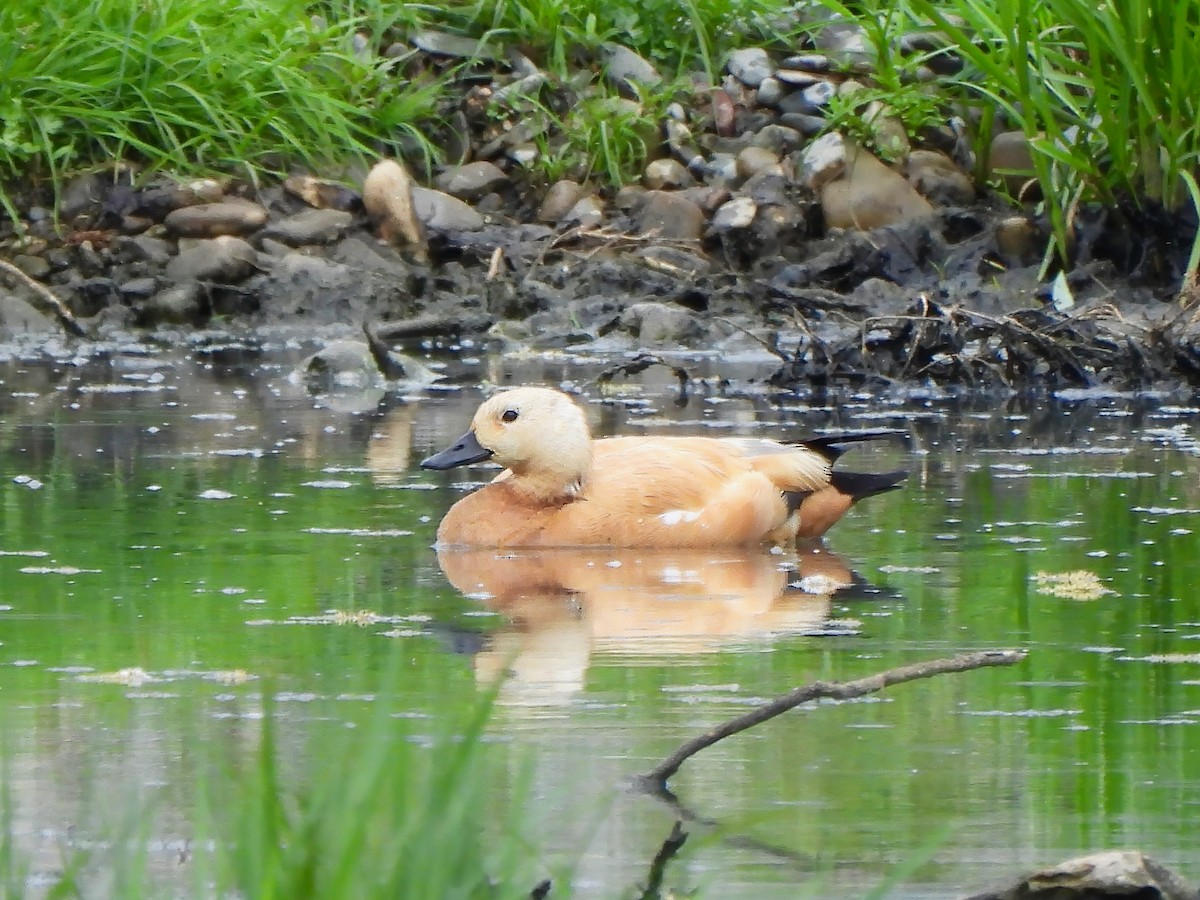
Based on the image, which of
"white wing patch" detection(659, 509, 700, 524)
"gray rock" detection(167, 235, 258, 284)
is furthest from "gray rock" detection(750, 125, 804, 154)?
"white wing patch" detection(659, 509, 700, 524)

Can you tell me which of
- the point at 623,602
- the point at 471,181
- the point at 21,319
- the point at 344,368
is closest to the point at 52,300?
the point at 21,319

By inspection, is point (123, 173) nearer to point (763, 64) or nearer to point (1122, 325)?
point (763, 64)

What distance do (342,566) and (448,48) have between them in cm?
860

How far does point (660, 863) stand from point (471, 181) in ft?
34.6

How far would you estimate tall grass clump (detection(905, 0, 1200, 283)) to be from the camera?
1020 centimetres

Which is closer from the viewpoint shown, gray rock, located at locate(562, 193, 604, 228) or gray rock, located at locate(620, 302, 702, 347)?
gray rock, located at locate(620, 302, 702, 347)

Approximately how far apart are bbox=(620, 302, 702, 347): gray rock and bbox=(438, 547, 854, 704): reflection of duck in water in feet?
16.6

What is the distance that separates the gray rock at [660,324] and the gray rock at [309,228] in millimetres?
1971

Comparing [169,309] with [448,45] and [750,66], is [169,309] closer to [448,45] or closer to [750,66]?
→ [448,45]

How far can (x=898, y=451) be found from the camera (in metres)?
7.88

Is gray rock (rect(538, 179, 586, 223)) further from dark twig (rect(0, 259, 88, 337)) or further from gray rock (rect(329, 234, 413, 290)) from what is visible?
dark twig (rect(0, 259, 88, 337))

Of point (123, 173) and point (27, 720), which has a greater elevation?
point (123, 173)

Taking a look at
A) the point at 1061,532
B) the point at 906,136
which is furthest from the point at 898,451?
the point at 906,136

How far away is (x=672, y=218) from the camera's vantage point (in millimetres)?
12773
